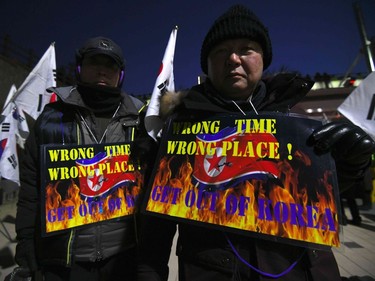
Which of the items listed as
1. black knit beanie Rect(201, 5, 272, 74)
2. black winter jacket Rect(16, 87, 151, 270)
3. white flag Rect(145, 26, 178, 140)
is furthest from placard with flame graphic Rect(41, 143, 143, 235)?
black knit beanie Rect(201, 5, 272, 74)

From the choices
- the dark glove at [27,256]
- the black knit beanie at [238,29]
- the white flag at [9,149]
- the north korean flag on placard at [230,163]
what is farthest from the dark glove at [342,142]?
the white flag at [9,149]

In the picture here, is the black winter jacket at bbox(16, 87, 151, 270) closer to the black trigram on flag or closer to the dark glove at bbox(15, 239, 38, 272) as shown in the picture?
the dark glove at bbox(15, 239, 38, 272)

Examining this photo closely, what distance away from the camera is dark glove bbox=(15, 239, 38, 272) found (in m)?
1.56

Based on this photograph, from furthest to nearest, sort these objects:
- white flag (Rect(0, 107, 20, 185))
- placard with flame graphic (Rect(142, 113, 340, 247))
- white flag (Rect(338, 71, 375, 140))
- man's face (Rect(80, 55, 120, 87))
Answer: white flag (Rect(0, 107, 20, 185))
white flag (Rect(338, 71, 375, 140))
man's face (Rect(80, 55, 120, 87))
placard with flame graphic (Rect(142, 113, 340, 247))

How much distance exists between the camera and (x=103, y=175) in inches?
57.2

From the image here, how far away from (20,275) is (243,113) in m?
1.81

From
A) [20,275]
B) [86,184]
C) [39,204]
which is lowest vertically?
[20,275]

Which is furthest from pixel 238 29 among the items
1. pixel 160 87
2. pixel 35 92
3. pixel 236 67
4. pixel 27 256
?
pixel 35 92

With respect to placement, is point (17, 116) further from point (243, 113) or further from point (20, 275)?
point (243, 113)

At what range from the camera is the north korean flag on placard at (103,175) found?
143 cm

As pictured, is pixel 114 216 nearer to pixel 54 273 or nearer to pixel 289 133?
pixel 54 273

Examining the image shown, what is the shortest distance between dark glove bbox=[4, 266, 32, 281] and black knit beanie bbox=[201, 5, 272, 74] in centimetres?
188

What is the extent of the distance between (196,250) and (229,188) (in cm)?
36

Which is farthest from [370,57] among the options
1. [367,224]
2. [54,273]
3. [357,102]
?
[54,273]
